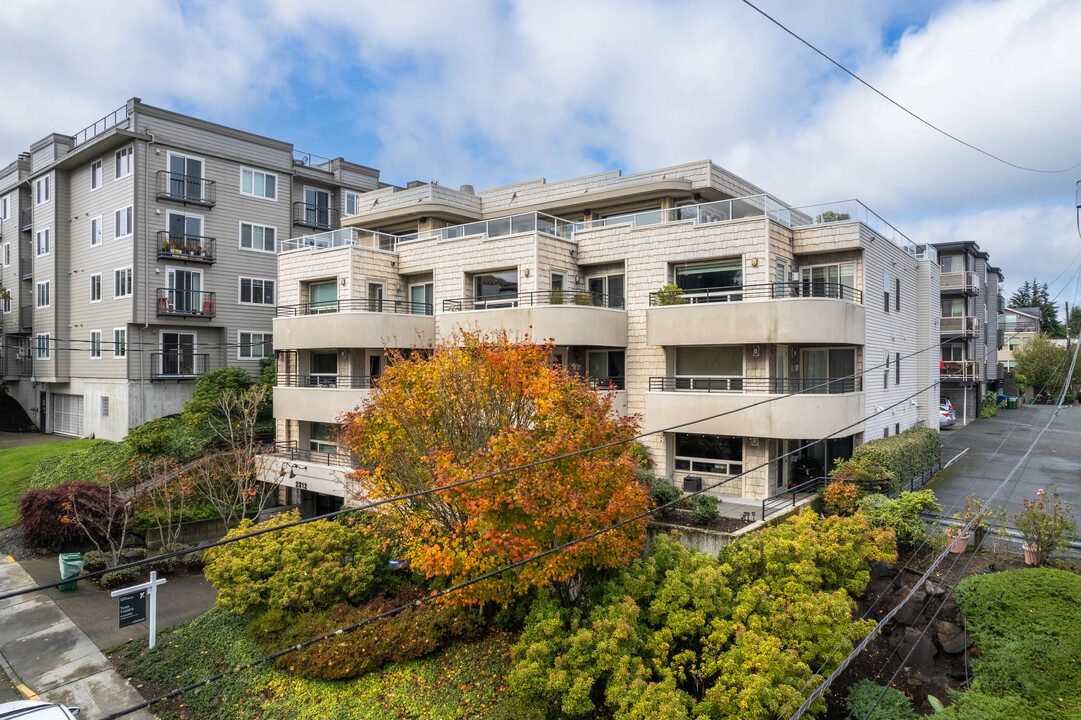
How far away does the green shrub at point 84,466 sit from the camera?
2395 cm

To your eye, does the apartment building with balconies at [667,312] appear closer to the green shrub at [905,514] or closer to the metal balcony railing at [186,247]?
the green shrub at [905,514]

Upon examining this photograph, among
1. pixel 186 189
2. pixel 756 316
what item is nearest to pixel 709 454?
pixel 756 316

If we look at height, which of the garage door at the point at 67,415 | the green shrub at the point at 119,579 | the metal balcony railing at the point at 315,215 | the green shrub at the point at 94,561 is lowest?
the green shrub at the point at 119,579

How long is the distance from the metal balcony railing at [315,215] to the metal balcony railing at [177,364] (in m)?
9.56

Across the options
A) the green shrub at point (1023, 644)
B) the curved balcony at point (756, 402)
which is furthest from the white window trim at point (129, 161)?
the green shrub at point (1023, 644)

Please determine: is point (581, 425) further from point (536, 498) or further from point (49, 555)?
point (49, 555)

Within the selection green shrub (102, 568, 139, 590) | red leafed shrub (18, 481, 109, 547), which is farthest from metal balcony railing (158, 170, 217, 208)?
green shrub (102, 568, 139, 590)

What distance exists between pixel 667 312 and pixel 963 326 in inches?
1161

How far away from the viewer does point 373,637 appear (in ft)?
43.3

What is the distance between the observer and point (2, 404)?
3894 centimetres

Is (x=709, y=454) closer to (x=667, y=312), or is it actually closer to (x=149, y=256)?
(x=667, y=312)

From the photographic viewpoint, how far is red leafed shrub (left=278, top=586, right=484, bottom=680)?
1268 centimetres

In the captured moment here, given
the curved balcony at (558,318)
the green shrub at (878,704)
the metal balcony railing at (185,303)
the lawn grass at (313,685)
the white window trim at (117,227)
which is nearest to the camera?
the green shrub at (878,704)

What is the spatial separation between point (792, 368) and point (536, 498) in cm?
1262
